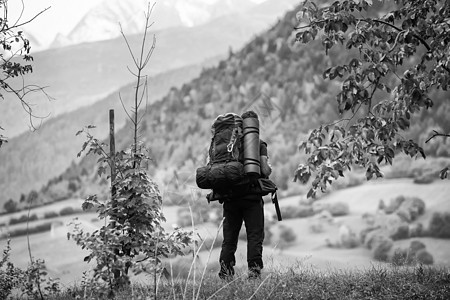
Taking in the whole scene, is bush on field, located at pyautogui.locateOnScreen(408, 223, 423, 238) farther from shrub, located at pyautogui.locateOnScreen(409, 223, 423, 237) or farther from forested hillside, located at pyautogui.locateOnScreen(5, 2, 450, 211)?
forested hillside, located at pyautogui.locateOnScreen(5, 2, 450, 211)

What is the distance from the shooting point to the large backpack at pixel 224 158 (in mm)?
4723

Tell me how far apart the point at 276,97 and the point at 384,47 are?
5.96 metres

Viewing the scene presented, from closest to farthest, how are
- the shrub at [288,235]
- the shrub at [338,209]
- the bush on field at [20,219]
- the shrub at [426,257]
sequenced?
the shrub at [426,257] → the shrub at [338,209] → the shrub at [288,235] → the bush on field at [20,219]

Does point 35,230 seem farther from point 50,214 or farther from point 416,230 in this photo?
point 416,230

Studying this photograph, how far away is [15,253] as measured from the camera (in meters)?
11.4

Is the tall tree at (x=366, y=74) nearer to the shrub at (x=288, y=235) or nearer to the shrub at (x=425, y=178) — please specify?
the shrub at (x=425, y=178)

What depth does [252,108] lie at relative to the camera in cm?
1095

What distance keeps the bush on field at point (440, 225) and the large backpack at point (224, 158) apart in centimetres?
538

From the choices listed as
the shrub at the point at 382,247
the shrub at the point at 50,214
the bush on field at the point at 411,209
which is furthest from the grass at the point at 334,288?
the shrub at the point at 50,214

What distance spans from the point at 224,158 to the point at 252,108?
242 inches

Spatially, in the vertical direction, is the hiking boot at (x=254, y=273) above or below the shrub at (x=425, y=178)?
below

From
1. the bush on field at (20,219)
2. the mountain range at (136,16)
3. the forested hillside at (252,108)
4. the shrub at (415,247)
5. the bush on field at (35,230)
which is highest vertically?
the mountain range at (136,16)

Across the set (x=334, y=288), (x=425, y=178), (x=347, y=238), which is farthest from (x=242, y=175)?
(x=425, y=178)

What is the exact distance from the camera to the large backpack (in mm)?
4723
